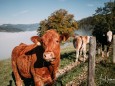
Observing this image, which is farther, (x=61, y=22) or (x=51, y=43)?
(x=61, y=22)

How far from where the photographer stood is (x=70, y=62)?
17.6 m

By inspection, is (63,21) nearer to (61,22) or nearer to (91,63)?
(61,22)

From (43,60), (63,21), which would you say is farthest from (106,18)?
(43,60)

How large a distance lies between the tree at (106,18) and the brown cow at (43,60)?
31.4 m

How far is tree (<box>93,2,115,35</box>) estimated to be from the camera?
45375 mm

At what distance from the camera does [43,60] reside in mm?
7438

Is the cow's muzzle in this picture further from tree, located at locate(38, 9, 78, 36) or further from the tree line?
tree, located at locate(38, 9, 78, 36)

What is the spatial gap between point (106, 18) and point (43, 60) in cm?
4581

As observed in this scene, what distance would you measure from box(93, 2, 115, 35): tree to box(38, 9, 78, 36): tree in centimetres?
1908

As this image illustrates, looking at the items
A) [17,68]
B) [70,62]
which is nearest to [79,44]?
[70,62]

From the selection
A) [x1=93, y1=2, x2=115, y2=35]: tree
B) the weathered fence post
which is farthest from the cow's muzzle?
[x1=93, y1=2, x2=115, y2=35]: tree

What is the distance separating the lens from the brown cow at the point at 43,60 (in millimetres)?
6687

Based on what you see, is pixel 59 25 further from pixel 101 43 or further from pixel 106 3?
pixel 101 43

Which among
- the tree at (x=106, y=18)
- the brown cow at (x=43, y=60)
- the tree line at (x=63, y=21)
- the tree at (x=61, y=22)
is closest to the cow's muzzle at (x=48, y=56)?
the brown cow at (x=43, y=60)
